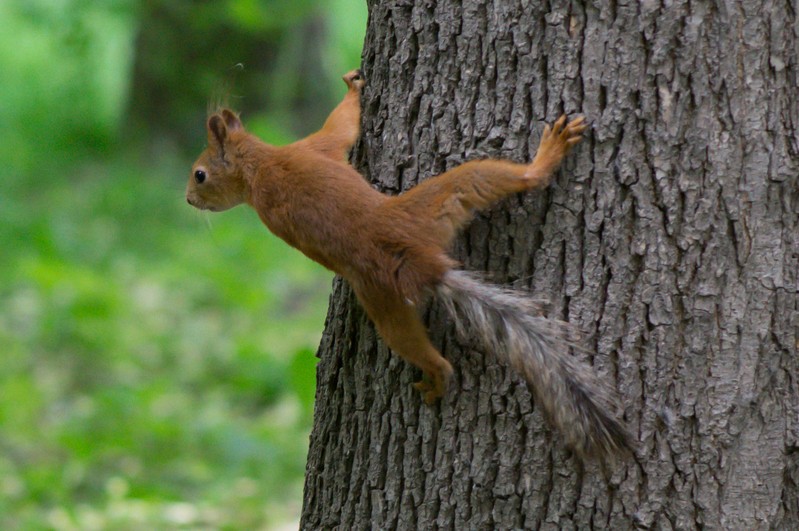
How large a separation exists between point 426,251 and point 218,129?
→ 114cm

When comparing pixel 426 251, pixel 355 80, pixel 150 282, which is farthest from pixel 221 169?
pixel 150 282

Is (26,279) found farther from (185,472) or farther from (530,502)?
(530,502)

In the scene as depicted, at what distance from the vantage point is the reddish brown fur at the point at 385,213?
2.40 metres

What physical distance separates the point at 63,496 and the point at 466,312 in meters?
3.40

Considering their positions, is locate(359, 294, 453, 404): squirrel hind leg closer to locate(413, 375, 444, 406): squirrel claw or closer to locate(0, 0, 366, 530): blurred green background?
locate(413, 375, 444, 406): squirrel claw

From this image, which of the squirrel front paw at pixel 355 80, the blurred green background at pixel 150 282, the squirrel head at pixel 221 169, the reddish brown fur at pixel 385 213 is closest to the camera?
the reddish brown fur at pixel 385 213

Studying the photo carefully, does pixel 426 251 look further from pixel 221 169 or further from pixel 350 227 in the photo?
pixel 221 169

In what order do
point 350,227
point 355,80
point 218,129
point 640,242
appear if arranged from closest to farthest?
point 640,242, point 350,227, point 355,80, point 218,129

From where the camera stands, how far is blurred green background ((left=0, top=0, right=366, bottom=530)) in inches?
205

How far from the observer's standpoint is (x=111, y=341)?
6672 mm

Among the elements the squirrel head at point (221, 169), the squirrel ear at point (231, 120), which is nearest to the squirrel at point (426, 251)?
the squirrel head at point (221, 169)

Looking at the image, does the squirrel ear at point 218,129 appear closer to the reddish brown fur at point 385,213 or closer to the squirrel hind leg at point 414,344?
the reddish brown fur at point 385,213

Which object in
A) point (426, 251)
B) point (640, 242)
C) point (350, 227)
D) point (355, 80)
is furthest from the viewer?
point (355, 80)

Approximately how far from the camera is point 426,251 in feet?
Result: 8.22
